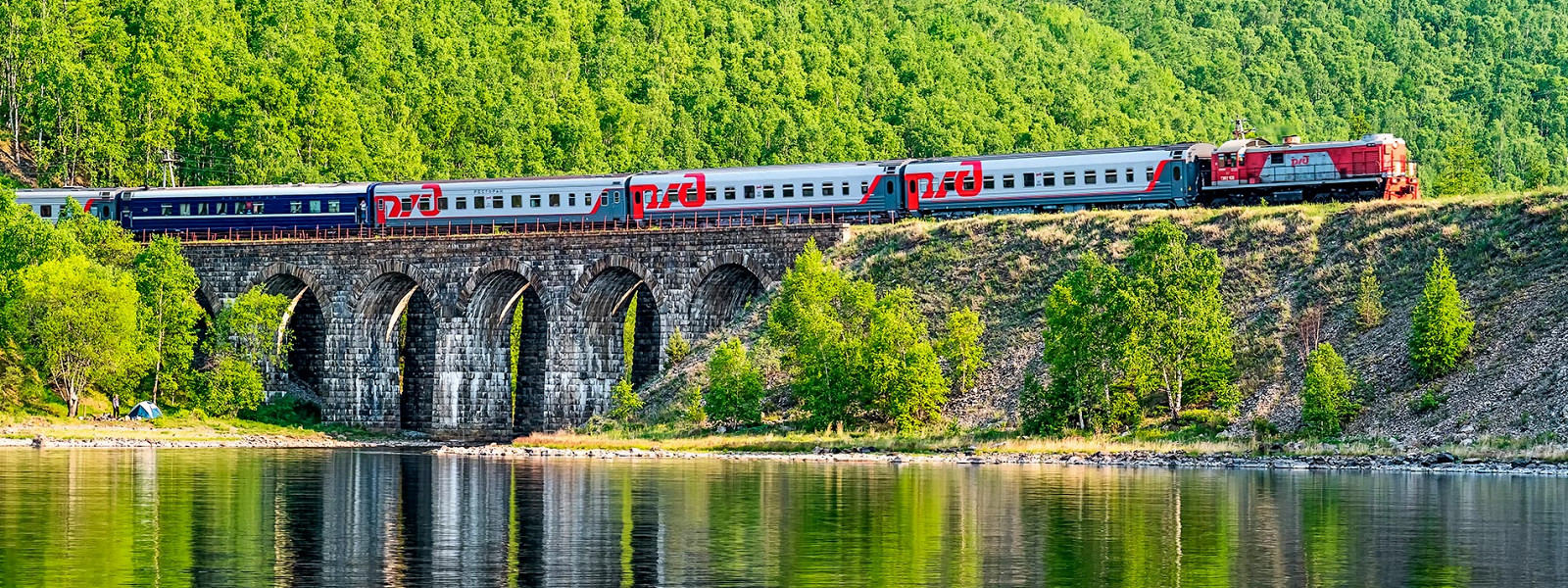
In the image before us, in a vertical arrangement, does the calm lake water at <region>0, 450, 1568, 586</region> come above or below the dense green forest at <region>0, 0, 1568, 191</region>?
below

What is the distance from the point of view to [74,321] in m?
93.1

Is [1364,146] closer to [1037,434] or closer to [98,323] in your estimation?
[1037,434]

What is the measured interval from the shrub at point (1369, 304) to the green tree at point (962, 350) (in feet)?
44.9

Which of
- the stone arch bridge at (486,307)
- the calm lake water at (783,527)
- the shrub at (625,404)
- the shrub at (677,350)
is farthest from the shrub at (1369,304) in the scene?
the shrub at (625,404)

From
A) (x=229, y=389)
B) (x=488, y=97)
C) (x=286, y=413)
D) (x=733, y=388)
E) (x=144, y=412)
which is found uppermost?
(x=488, y=97)

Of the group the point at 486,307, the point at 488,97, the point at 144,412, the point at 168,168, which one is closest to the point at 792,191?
the point at 486,307

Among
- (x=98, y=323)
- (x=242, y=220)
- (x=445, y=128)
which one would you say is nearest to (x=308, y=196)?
(x=242, y=220)

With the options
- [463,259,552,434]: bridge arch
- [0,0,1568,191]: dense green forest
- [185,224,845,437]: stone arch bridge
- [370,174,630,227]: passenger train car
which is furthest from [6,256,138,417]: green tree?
[0,0,1568,191]: dense green forest

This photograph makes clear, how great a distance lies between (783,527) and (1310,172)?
44.7 metres

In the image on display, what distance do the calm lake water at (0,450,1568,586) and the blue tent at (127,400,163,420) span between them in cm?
2867

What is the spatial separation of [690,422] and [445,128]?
71.8m

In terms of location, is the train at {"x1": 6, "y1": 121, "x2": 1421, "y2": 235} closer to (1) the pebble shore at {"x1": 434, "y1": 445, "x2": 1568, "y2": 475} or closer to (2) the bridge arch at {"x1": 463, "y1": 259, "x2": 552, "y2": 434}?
(2) the bridge arch at {"x1": 463, "y1": 259, "x2": 552, "y2": 434}

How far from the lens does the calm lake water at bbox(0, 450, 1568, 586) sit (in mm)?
37606

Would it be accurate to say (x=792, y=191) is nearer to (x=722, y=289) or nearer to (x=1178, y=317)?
(x=722, y=289)
